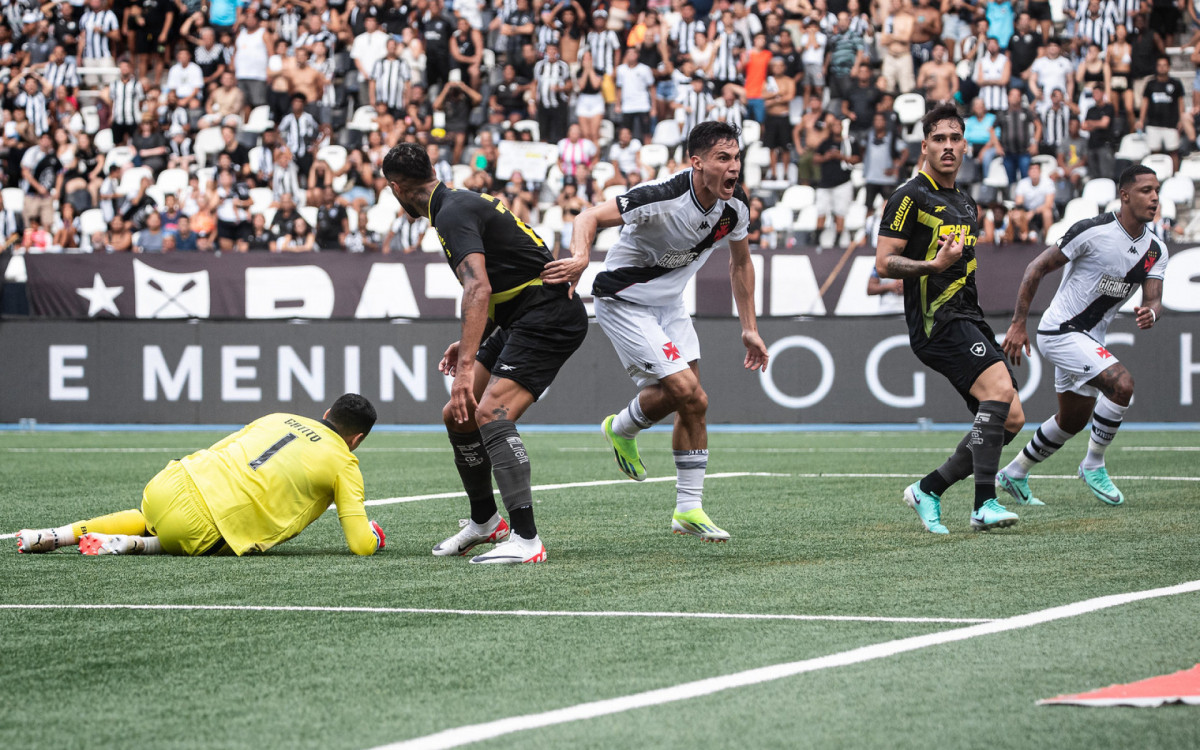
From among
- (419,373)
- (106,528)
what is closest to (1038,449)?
(106,528)

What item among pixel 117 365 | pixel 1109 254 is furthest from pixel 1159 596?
pixel 117 365

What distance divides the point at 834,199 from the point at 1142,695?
60.2 feet

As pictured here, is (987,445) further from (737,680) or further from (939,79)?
(939,79)

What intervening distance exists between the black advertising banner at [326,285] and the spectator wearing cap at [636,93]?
15.7 feet

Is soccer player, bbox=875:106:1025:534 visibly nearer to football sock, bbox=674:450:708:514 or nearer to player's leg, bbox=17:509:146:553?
football sock, bbox=674:450:708:514

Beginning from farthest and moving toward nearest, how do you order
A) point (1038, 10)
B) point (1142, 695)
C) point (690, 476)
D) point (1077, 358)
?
1. point (1038, 10)
2. point (1077, 358)
3. point (690, 476)
4. point (1142, 695)

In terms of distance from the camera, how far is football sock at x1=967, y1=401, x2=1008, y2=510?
25.9 feet

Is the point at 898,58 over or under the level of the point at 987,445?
over

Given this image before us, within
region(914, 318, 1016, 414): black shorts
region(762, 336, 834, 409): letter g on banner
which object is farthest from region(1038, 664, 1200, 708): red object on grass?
region(762, 336, 834, 409): letter g on banner

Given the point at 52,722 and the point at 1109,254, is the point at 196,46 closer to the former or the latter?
the point at 1109,254

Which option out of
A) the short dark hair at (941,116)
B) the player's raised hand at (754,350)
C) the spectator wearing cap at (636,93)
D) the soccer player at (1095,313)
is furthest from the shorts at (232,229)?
the short dark hair at (941,116)

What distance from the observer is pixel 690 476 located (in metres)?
7.90

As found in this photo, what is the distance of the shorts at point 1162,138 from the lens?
2161 centimetres

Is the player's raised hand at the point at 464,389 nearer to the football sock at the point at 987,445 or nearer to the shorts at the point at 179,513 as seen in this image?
the shorts at the point at 179,513
